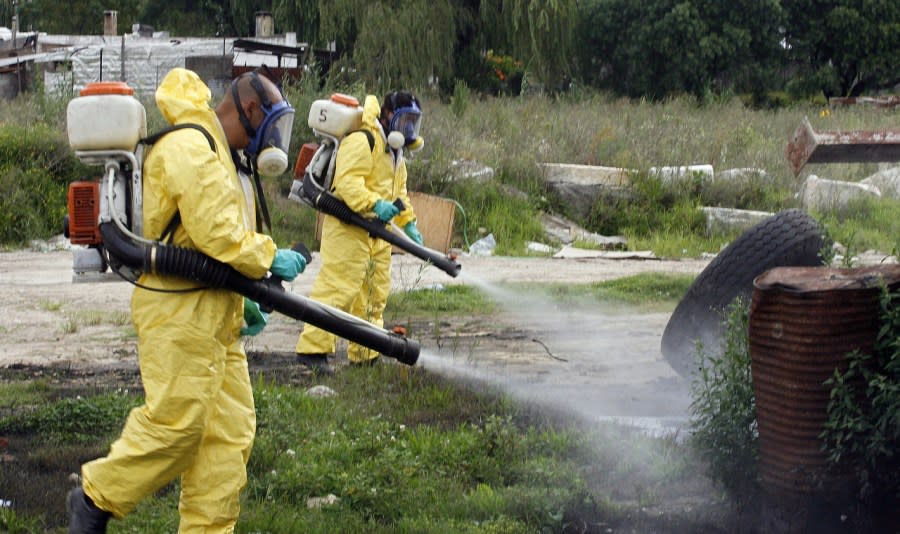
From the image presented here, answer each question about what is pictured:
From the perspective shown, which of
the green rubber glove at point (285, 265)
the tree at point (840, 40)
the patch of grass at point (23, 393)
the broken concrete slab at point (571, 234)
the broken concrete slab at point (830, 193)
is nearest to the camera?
the green rubber glove at point (285, 265)

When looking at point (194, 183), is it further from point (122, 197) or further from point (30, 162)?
point (30, 162)

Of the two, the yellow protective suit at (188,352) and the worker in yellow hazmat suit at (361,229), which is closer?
the yellow protective suit at (188,352)

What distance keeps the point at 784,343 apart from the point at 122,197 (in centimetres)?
239

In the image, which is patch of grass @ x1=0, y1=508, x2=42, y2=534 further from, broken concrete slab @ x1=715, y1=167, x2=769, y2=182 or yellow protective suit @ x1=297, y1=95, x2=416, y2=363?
broken concrete slab @ x1=715, y1=167, x2=769, y2=182

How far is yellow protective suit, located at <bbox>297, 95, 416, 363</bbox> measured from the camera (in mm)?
7484

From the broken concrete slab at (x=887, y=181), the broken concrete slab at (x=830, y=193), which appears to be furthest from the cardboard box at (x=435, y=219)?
the broken concrete slab at (x=887, y=181)

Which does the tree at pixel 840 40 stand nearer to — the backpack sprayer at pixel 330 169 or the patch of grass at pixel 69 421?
the backpack sprayer at pixel 330 169

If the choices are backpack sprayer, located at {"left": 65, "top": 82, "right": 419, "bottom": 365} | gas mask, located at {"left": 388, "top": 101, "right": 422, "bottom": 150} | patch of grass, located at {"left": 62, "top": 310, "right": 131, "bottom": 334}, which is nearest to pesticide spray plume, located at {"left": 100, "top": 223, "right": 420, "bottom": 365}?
backpack sprayer, located at {"left": 65, "top": 82, "right": 419, "bottom": 365}

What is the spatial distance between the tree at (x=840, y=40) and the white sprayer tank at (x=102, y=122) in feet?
107

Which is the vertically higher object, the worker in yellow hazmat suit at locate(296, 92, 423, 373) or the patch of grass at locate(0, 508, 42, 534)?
the worker in yellow hazmat suit at locate(296, 92, 423, 373)

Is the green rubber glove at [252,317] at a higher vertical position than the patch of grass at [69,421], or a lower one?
higher

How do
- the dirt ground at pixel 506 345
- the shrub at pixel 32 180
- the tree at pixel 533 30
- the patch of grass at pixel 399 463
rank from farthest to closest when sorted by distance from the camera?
the tree at pixel 533 30, the shrub at pixel 32 180, the dirt ground at pixel 506 345, the patch of grass at pixel 399 463

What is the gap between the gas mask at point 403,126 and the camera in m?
7.82

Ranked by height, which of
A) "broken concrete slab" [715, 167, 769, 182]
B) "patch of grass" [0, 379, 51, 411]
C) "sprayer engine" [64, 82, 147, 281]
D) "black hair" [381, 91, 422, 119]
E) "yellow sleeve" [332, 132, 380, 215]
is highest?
"sprayer engine" [64, 82, 147, 281]
